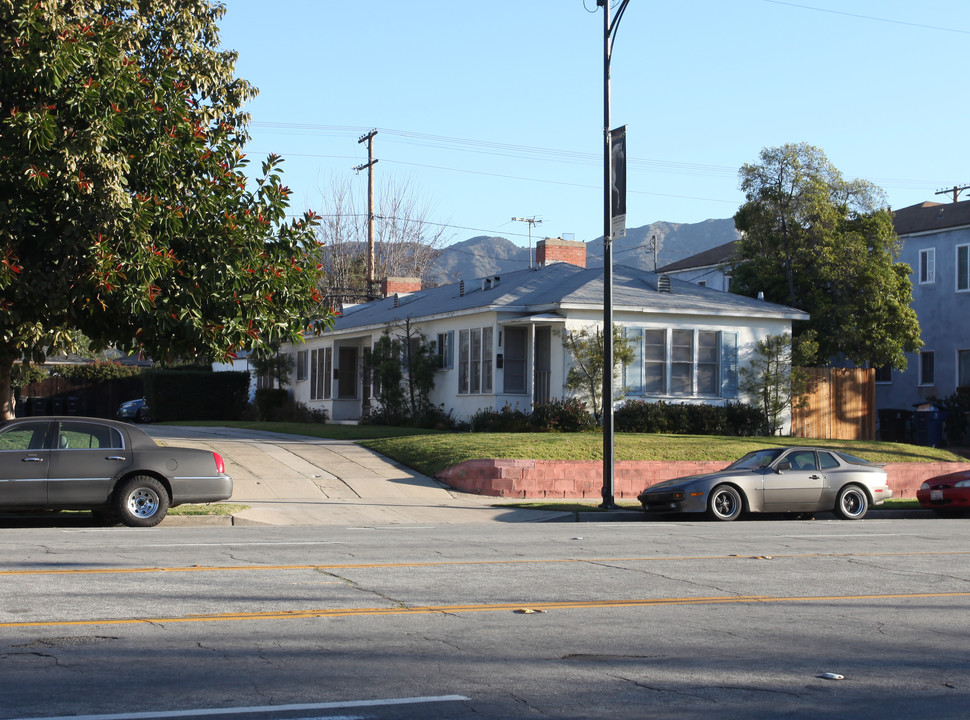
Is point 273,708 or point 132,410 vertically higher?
point 132,410

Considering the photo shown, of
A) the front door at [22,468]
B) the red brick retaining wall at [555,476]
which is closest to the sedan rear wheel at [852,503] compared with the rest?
the red brick retaining wall at [555,476]

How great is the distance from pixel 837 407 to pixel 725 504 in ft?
48.4

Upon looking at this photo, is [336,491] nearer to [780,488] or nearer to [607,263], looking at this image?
[607,263]

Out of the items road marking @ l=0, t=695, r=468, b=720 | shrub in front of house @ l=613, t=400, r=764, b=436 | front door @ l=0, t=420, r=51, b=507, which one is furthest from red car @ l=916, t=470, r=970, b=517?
road marking @ l=0, t=695, r=468, b=720

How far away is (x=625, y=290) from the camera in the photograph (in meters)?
29.8

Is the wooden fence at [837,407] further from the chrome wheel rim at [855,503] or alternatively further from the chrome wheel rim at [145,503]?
the chrome wheel rim at [145,503]

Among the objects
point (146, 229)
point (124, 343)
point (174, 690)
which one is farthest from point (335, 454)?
point (174, 690)

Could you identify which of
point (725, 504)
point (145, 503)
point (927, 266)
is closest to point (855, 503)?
point (725, 504)

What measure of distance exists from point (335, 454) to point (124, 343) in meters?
6.87

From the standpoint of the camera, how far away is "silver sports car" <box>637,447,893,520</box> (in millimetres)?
17516

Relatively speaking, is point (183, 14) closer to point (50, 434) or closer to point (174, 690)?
point (50, 434)

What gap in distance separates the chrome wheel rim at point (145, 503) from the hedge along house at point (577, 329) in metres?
14.1

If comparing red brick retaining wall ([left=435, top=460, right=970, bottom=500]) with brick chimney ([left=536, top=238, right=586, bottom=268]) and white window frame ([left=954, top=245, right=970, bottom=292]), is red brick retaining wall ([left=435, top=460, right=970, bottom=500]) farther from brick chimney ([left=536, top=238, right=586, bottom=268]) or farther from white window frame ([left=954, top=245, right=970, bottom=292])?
white window frame ([left=954, top=245, right=970, bottom=292])

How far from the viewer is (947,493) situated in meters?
19.4
